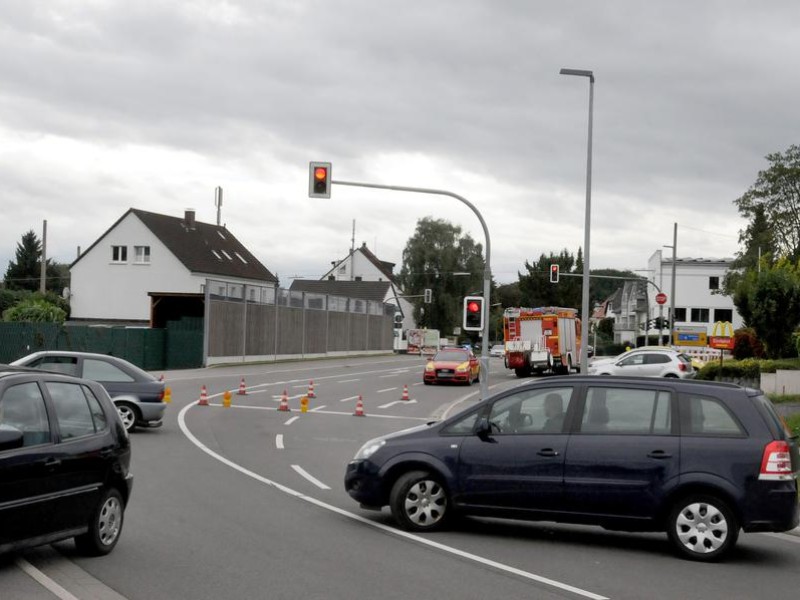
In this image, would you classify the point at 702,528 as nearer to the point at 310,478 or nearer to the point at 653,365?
the point at 310,478

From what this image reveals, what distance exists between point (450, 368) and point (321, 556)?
112 feet

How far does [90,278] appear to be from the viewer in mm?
72000

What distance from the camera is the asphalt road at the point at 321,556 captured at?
7953mm

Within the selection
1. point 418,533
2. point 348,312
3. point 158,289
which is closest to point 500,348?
point 348,312

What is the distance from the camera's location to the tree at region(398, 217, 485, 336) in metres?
110

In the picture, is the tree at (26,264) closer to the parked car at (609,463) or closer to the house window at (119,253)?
the house window at (119,253)

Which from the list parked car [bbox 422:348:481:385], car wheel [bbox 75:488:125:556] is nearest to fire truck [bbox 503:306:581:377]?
parked car [bbox 422:348:481:385]

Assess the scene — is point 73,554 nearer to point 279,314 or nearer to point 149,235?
point 279,314

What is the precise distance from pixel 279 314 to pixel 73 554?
5186 centimetres

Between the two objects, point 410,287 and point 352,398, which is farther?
point 410,287

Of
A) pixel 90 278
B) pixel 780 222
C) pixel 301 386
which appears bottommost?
pixel 301 386

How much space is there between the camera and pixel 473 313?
78.7 feet

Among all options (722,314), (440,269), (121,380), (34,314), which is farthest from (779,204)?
(121,380)

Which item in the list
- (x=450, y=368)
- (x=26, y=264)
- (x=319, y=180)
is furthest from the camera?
(x=26, y=264)
